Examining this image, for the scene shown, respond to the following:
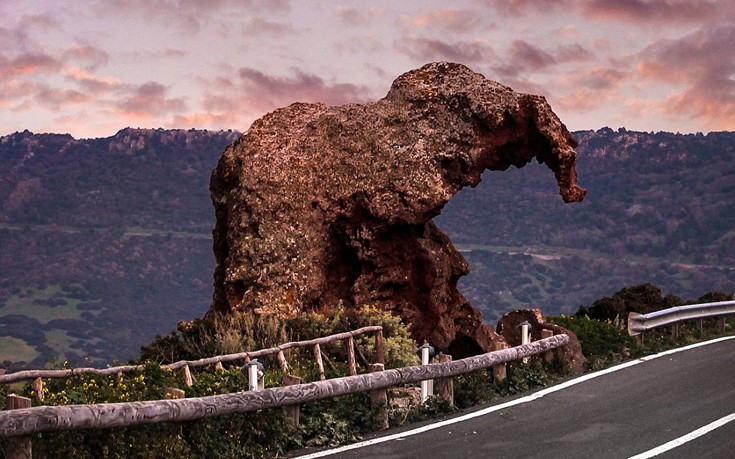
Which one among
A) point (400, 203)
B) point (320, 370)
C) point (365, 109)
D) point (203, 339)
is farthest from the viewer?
point (365, 109)

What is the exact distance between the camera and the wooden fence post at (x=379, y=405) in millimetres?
13867

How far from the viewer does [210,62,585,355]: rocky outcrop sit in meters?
22.2

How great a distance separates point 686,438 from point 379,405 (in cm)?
352

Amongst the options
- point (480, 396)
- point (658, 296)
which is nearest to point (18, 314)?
point (658, 296)

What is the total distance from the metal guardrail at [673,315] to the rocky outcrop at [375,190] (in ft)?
8.81

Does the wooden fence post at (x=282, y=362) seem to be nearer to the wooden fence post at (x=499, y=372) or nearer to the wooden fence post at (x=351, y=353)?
the wooden fence post at (x=351, y=353)

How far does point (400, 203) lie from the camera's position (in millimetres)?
22188

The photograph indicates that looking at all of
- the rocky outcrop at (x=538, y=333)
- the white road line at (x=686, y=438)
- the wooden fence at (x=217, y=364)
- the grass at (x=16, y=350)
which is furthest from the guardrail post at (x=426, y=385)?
the grass at (x=16, y=350)

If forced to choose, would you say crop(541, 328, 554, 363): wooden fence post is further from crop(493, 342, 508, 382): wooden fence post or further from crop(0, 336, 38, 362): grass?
crop(0, 336, 38, 362): grass

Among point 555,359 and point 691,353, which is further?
point 691,353

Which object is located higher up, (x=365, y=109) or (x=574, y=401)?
(x=365, y=109)

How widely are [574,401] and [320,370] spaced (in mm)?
3688

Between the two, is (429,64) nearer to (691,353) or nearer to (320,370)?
(691,353)

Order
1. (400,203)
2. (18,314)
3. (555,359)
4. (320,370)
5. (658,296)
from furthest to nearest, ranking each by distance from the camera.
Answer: (18,314)
(658,296)
(400,203)
(555,359)
(320,370)
